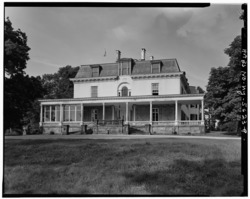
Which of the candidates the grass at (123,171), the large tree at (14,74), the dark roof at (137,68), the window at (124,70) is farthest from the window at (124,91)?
the large tree at (14,74)

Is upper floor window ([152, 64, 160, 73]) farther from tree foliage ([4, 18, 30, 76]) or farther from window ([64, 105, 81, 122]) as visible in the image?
tree foliage ([4, 18, 30, 76])

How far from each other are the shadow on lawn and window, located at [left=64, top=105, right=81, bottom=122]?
14566mm

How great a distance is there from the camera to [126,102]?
62.9ft

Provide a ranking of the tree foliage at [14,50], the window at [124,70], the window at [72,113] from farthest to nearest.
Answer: the window at [124,70] → the window at [72,113] → the tree foliage at [14,50]

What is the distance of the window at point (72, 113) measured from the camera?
66.7ft

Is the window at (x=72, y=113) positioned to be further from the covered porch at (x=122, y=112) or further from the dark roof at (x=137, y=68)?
the dark roof at (x=137, y=68)

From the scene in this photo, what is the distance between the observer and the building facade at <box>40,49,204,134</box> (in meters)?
17.9

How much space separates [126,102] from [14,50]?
1348cm

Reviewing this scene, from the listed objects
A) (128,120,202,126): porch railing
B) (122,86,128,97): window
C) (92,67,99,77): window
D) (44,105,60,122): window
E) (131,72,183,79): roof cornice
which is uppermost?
(92,67,99,77): window

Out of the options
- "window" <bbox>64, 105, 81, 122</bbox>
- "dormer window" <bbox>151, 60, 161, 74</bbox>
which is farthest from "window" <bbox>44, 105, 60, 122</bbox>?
"dormer window" <bbox>151, 60, 161, 74</bbox>

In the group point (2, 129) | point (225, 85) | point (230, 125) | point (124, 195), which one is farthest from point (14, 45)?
point (225, 85)

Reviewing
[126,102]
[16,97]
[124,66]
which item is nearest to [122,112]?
[126,102]

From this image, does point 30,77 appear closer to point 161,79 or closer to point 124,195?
point 124,195

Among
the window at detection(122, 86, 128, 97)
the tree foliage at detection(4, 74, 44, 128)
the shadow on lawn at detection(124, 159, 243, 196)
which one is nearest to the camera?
the shadow on lawn at detection(124, 159, 243, 196)
